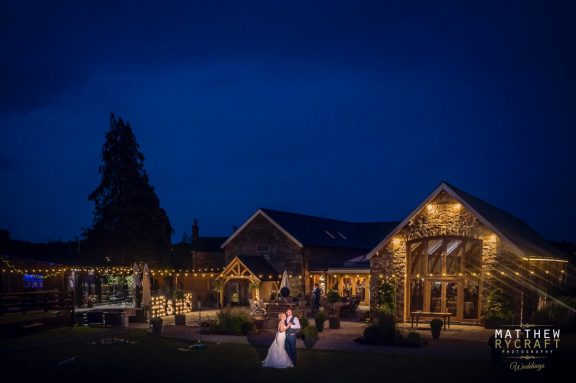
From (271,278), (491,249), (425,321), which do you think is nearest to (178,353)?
(425,321)

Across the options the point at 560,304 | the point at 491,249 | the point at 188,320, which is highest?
the point at 491,249

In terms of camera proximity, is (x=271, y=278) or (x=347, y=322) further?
(x=271, y=278)

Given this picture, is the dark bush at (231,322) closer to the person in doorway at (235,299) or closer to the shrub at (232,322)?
the shrub at (232,322)

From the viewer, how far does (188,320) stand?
1053 inches

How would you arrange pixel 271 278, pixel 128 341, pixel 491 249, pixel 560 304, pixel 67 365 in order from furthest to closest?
1. pixel 271 278
2. pixel 491 249
3. pixel 560 304
4. pixel 128 341
5. pixel 67 365

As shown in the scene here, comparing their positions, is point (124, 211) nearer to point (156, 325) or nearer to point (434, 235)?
point (156, 325)

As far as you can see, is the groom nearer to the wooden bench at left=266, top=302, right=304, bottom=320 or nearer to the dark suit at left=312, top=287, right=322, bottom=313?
the wooden bench at left=266, top=302, right=304, bottom=320

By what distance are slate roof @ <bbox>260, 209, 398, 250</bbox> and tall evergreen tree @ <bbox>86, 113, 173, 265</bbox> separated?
10.4 meters

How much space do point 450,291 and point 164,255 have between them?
2439cm

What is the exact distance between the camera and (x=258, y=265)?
33469 mm

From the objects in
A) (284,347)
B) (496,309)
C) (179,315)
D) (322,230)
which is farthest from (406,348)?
(322,230)

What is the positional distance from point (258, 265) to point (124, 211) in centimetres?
1270

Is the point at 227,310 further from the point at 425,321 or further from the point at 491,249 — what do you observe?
the point at 491,249

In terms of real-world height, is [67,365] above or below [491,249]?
below
